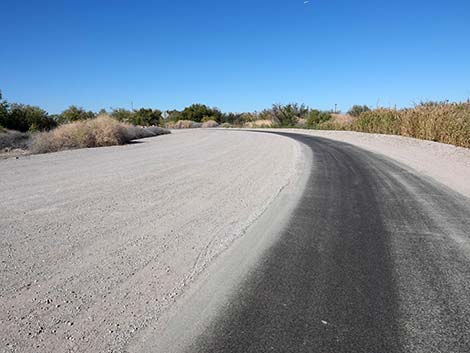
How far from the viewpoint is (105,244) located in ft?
18.2

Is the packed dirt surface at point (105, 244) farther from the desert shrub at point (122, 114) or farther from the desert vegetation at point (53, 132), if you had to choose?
the desert shrub at point (122, 114)

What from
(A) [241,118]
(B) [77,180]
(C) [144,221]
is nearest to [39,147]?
(B) [77,180]

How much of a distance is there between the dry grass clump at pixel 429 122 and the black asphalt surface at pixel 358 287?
15320 millimetres

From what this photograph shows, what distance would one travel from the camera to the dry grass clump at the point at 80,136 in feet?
69.7

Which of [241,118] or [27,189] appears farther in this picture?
[241,118]

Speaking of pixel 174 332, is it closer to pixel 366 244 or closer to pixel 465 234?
pixel 366 244

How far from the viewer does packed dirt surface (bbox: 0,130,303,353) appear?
3.47m

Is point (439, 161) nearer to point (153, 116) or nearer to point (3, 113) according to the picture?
point (3, 113)

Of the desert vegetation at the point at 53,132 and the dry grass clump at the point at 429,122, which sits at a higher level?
the dry grass clump at the point at 429,122

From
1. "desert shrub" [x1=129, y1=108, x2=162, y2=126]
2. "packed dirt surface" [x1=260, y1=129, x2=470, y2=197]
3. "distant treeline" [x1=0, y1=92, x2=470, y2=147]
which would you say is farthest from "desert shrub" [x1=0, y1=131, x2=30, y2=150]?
"desert shrub" [x1=129, y1=108, x2=162, y2=126]

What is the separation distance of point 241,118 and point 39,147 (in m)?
67.4

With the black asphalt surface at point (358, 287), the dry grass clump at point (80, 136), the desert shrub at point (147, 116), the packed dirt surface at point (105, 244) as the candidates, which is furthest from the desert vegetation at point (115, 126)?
the desert shrub at point (147, 116)

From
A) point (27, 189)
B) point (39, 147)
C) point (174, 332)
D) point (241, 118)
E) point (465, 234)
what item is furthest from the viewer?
point (241, 118)

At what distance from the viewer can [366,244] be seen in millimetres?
5516
